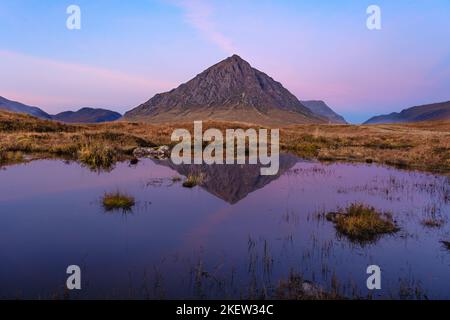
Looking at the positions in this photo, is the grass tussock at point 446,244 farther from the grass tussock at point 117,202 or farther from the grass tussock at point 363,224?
the grass tussock at point 117,202

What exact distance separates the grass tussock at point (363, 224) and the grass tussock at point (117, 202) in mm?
7839

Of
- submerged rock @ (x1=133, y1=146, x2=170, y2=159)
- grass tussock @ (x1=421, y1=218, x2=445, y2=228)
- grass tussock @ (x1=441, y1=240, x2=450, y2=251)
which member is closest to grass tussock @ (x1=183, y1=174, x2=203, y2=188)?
grass tussock @ (x1=421, y1=218, x2=445, y2=228)

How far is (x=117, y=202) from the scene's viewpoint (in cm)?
1461

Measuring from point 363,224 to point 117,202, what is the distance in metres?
9.39

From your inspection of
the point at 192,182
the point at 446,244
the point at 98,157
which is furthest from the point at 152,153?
the point at 446,244

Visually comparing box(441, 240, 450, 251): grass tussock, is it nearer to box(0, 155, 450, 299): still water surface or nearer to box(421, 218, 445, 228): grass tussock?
box(0, 155, 450, 299): still water surface

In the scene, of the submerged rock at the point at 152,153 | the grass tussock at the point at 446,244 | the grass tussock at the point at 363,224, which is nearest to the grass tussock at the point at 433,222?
the grass tussock at the point at 363,224

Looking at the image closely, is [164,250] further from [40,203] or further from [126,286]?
[40,203]

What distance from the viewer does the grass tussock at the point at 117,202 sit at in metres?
14.2

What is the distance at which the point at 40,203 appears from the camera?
48.0 feet

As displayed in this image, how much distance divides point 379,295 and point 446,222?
7332 mm

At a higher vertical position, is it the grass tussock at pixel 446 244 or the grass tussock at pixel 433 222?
the grass tussock at pixel 433 222

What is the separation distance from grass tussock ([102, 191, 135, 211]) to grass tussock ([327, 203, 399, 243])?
25.7 feet
